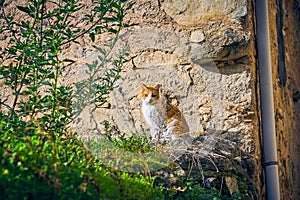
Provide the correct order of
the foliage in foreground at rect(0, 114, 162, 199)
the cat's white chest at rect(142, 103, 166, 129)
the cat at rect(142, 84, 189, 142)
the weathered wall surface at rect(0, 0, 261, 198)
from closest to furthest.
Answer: the foliage in foreground at rect(0, 114, 162, 199)
the weathered wall surface at rect(0, 0, 261, 198)
the cat at rect(142, 84, 189, 142)
the cat's white chest at rect(142, 103, 166, 129)

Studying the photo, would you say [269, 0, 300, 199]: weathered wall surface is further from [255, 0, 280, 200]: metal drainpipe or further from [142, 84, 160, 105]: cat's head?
[142, 84, 160, 105]: cat's head

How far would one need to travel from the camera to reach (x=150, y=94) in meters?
4.17

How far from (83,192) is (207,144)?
70.6 inches

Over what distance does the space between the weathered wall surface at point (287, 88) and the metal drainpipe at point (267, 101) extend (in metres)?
0.32

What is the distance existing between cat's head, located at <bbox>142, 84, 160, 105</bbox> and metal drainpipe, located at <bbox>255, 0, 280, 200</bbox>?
828mm

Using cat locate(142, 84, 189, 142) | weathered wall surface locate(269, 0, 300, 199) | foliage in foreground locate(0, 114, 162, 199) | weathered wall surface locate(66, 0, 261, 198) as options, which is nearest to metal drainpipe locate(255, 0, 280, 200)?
weathered wall surface locate(66, 0, 261, 198)

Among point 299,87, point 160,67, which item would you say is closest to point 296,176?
point 299,87

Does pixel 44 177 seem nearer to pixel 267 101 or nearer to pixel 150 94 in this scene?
pixel 150 94

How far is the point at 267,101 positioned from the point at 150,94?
92cm

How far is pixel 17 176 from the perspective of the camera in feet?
6.65

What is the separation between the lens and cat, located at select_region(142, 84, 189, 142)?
13.4 feet

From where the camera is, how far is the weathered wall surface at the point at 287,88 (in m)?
4.43

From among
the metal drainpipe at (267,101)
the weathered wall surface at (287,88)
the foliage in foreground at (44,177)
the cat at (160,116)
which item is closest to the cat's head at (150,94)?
the cat at (160,116)

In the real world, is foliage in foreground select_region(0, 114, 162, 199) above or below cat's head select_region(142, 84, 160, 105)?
below
